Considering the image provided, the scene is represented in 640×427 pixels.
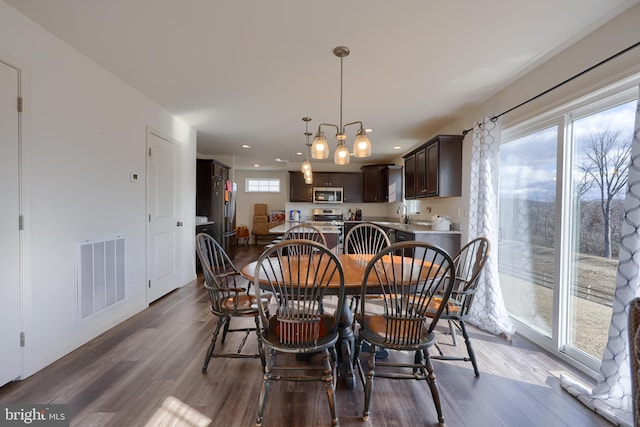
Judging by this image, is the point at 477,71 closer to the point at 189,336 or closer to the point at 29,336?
the point at 189,336

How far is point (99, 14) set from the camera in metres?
1.86

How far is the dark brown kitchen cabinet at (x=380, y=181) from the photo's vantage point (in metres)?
6.68

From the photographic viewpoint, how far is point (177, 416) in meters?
1.57

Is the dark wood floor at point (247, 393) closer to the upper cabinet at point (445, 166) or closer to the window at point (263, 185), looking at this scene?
the upper cabinet at point (445, 166)

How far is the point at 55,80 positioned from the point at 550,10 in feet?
11.8

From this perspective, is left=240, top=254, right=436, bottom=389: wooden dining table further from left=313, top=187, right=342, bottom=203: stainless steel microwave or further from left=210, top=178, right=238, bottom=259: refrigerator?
left=313, top=187, right=342, bottom=203: stainless steel microwave

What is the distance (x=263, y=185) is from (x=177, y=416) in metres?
8.24

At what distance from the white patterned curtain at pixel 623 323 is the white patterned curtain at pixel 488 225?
0.97 metres

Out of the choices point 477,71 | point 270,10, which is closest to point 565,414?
point 477,71

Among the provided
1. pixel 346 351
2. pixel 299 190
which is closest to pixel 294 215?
pixel 299 190

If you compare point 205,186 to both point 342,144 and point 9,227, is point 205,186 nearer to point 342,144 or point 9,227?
point 9,227

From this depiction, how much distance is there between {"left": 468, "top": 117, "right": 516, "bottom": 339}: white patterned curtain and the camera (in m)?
2.72

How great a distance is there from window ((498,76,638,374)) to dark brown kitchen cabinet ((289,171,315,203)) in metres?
4.93

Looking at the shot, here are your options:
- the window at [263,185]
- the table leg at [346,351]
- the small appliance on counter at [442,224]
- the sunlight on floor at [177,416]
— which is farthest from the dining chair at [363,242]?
the window at [263,185]
